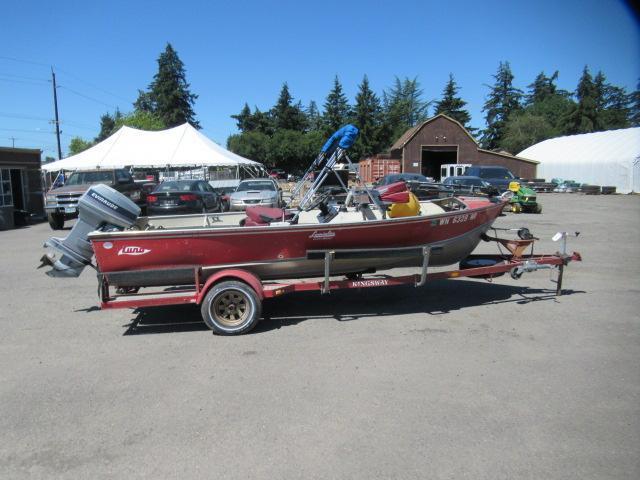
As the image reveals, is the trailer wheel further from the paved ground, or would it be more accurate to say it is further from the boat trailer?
the paved ground

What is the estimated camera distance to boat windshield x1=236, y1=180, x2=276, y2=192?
62.8 feet

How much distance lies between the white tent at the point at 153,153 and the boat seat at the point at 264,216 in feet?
58.0

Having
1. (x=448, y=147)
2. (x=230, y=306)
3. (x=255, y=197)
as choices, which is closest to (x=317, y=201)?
(x=230, y=306)

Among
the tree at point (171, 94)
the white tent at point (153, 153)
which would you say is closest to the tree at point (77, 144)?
the tree at point (171, 94)

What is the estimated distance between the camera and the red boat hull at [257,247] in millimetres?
5730

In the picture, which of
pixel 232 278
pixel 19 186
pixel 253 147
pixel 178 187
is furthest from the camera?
pixel 253 147

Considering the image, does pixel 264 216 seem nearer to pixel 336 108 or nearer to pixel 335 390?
pixel 335 390

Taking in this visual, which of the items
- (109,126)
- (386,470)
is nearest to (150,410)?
(386,470)

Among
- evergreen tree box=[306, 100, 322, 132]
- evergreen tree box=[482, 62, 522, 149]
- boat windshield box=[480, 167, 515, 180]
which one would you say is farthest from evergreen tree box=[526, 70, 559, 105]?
boat windshield box=[480, 167, 515, 180]

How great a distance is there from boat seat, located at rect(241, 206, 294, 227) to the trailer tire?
13706mm

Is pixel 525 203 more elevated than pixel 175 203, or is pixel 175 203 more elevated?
pixel 175 203

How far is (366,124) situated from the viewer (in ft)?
241

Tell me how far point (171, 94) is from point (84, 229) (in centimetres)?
8454

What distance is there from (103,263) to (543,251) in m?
9.19
